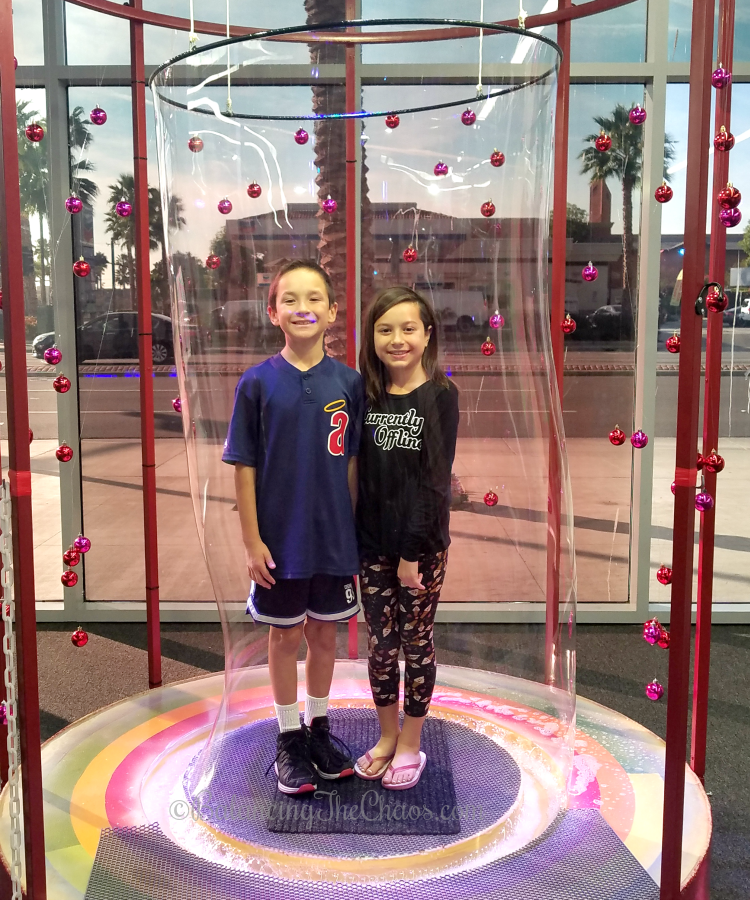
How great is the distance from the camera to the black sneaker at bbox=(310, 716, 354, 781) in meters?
1.88

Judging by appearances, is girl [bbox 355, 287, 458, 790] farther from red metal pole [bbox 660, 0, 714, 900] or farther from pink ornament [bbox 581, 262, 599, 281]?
pink ornament [bbox 581, 262, 599, 281]

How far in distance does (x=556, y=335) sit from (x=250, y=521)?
1.00 metres

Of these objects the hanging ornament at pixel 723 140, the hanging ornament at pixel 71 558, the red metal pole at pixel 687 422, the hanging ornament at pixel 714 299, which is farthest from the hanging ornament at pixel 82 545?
the hanging ornament at pixel 723 140

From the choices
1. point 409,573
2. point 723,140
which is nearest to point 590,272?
point 723,140

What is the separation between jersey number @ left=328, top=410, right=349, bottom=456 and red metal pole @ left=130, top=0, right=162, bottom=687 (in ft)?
2.54

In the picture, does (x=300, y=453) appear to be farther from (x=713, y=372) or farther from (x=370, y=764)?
(x=713, y=372)

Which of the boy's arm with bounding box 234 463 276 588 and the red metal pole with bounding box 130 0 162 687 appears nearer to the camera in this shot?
the boy's arm with bounding box 234 463 276 588

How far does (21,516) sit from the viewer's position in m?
1.34

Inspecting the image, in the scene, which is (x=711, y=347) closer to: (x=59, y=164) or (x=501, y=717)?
(x=501, y=717)

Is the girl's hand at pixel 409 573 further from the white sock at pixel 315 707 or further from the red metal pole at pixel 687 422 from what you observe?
the red metal pole at pixel 687 422

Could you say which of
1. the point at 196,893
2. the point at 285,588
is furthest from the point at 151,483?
the point at 196,893

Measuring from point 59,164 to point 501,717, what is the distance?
7.49 ft

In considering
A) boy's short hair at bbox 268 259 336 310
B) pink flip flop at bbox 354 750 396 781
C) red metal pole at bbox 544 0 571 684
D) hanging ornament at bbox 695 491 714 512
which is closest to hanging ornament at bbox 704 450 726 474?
hanging ornament at bbox 695 491 714 512

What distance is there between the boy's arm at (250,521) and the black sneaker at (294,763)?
16.5 inches
